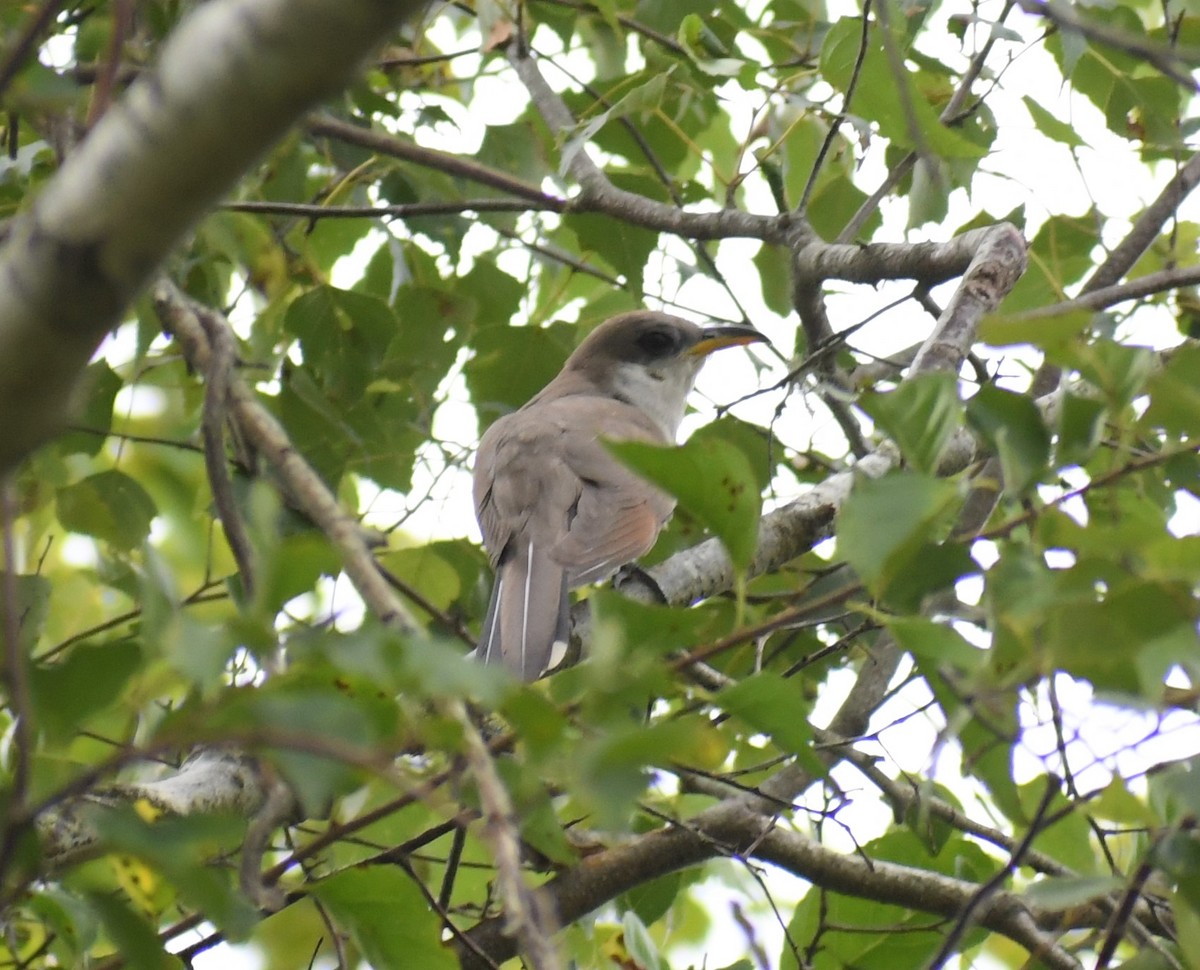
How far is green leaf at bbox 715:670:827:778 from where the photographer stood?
1.69 metres

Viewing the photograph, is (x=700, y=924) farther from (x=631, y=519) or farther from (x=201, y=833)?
(x=201, y=833)

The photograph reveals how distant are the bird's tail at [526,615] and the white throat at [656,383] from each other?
6.42ft

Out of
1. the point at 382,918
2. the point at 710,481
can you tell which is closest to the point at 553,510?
the point at 382,918

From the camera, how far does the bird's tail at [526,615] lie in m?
3.64

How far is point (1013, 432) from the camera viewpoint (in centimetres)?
164

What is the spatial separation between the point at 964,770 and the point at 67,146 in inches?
59.4

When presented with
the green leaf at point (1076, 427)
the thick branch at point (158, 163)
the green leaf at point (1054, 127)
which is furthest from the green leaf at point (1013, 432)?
the green leaf at point (1054, 127)

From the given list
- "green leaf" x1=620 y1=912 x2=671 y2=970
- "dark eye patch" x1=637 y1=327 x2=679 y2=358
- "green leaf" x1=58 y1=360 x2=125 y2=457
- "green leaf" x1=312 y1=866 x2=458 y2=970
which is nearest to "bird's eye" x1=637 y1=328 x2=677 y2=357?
"dark eye patch" x1=637 y1=327 x2=679 y2=358

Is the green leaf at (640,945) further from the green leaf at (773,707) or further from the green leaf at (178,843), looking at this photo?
the green leaf at (178,843)

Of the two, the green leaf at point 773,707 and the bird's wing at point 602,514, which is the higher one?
the bird's wing at point 602,514

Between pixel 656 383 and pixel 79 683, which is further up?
pixel 656 383

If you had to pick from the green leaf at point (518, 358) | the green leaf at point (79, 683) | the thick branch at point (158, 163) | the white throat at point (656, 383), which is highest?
the white throat at point (656, 383)

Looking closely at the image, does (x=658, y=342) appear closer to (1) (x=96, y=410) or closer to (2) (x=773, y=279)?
(2) (x=773, y=279)

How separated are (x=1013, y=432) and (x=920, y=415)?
117 mm
